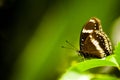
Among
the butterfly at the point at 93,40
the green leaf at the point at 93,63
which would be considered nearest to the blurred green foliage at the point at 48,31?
the butterfly at the point at 93,40

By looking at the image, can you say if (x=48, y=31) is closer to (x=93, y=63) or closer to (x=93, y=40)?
(x=93, y=40)

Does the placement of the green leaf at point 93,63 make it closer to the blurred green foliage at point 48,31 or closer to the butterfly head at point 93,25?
the butterfly head at point 93,25

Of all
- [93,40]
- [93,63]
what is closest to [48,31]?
[93,40]

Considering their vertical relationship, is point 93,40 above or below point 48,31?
above

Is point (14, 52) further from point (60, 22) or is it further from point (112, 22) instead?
point (112, 22)

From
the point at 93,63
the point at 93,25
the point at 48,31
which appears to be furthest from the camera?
the point at 48,31

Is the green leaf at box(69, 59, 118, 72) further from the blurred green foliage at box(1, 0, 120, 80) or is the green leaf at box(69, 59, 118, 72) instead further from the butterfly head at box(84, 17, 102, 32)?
the blurred green foliage at box(1, 0, 120, 80)
